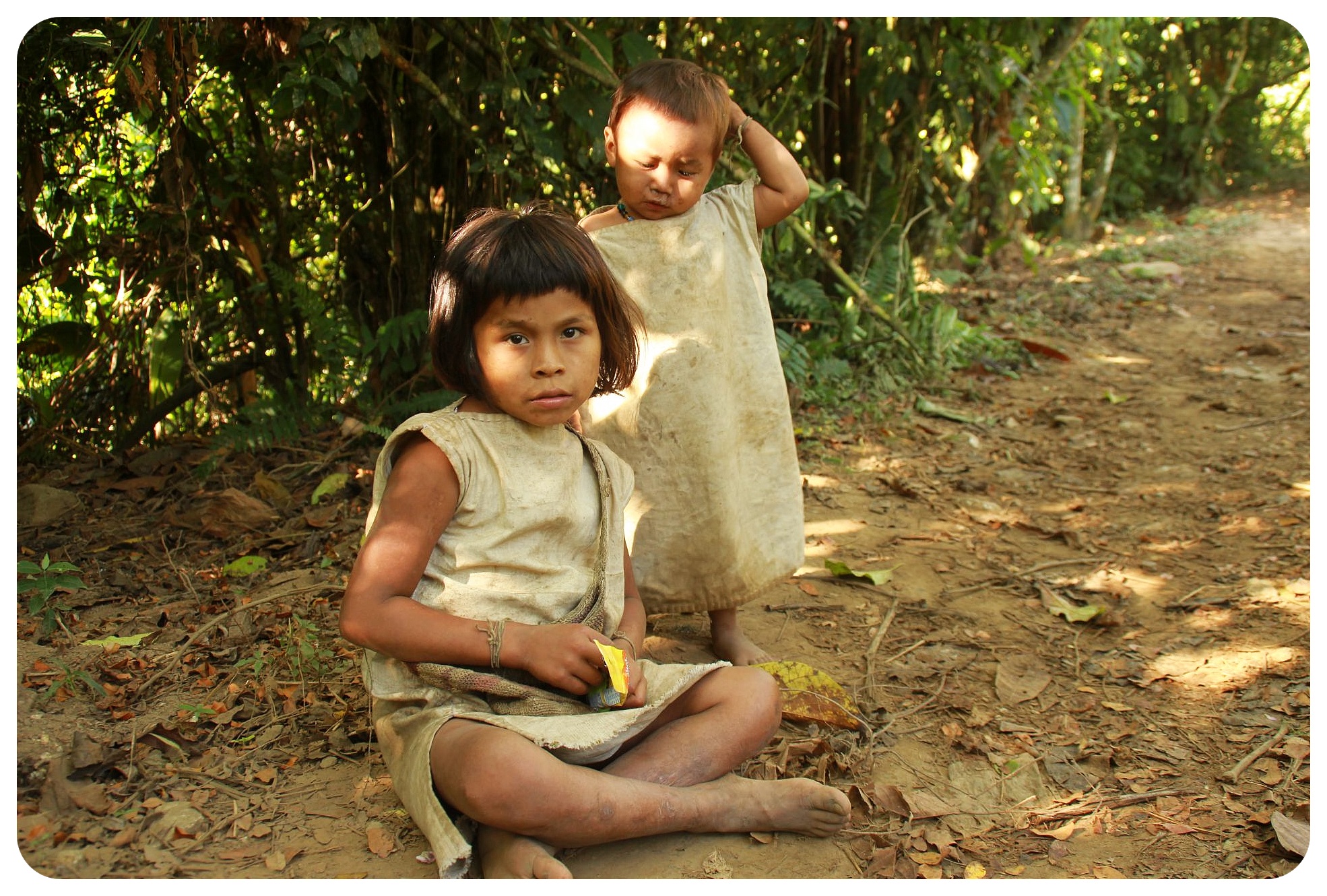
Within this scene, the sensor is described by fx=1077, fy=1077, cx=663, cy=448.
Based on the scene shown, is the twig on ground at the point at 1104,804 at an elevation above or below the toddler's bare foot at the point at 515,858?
below

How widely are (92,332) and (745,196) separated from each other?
243 cm

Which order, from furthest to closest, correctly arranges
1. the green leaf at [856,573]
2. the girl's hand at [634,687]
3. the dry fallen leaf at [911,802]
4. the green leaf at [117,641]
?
the green leaf at [856,573], the green leaf at [117,641], the dry fallen leaf at [911,802], the girl's hand at [634,687]

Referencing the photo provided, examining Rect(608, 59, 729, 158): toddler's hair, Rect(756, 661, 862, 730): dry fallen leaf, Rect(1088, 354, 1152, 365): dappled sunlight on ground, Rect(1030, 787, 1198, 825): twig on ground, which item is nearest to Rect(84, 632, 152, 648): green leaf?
Rect(756, 661, 862, 730): dry fallen leaf

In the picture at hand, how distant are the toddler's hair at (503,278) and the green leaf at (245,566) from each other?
1231mm

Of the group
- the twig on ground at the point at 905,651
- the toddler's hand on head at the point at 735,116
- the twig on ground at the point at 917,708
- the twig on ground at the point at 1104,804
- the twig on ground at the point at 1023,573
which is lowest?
the twig on ground at the point at 1104,804

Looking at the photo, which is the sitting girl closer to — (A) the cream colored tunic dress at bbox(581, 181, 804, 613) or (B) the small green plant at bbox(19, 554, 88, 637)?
(A) the cream colored tunic dress at bbox(581, 181, 804, 613)

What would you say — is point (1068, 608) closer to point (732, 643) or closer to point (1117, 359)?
point (732, 643)

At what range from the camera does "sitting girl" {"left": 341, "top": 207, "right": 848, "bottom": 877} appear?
1748 millimetres

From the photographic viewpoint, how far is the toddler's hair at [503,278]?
184 centimetres

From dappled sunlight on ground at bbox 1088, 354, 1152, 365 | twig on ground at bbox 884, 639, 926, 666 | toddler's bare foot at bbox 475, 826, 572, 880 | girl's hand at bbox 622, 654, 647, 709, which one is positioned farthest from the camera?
dappled sunlight on ground at bbox 1088, 354, 1152, 365

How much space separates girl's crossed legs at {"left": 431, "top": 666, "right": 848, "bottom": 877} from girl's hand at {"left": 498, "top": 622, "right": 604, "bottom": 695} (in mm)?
123

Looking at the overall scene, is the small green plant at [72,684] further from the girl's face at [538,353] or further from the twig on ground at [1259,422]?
the twig on ground at [1259,422]

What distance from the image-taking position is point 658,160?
2221 millimetres

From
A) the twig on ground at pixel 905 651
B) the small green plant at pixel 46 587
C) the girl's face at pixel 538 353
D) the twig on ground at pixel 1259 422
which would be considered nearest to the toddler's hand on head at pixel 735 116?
the girl's face at pixel 538 353
